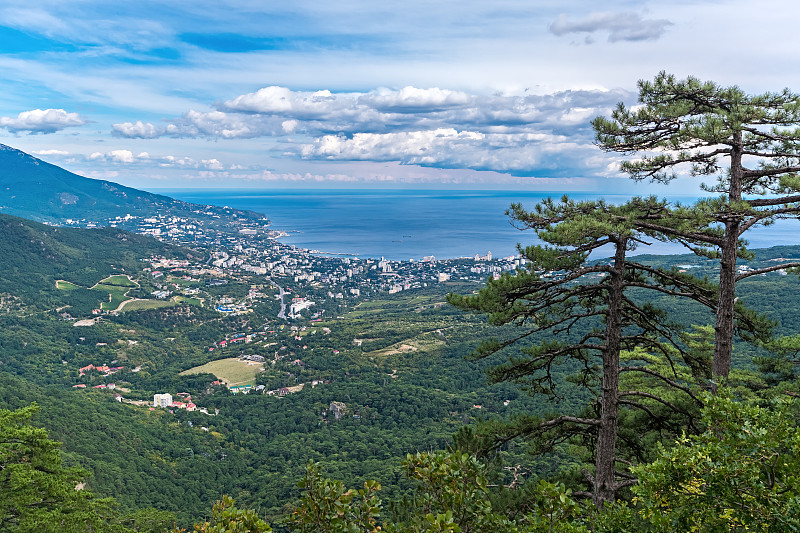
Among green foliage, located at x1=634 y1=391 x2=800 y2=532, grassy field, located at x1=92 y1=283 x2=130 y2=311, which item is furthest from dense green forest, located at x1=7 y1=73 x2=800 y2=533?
grassy field, located at x1=92 y1=283 x2=130 y2=311

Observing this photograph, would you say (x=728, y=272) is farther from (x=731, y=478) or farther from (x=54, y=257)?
A: (x=54, y=257)

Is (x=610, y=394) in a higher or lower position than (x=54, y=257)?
higher

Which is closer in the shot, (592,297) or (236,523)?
(236,523)

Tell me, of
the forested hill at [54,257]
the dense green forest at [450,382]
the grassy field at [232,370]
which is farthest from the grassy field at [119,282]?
the grassy field at [232,370]

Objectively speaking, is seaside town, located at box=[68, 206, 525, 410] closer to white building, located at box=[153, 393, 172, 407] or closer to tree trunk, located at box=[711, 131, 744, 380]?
white building, located at box=[153, 393, 172, 407]

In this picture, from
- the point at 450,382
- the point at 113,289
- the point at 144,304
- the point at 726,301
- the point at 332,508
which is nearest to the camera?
the point at 332,508

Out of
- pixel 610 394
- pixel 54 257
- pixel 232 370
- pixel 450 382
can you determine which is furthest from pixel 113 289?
pixel 610 394

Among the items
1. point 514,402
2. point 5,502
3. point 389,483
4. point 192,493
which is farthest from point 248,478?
point 5,502
